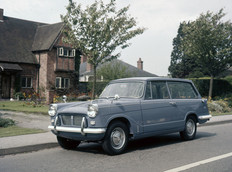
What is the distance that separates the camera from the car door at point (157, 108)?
7750 millimetres

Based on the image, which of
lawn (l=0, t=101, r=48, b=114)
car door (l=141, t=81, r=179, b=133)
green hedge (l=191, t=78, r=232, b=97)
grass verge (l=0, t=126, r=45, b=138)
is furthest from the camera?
green hedge (l=191, t=78, r=232, b=97)

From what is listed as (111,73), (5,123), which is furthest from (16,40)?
(5,123)

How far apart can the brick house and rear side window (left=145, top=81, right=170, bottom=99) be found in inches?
881

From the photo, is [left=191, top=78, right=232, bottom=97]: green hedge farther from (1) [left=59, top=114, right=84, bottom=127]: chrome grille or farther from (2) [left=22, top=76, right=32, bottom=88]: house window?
(1) [left=59, top=114, right=84, bottom=127]: chrome grille

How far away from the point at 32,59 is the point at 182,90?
25768 mm

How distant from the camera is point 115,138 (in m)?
7.07

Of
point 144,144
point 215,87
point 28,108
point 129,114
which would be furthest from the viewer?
point 215,87

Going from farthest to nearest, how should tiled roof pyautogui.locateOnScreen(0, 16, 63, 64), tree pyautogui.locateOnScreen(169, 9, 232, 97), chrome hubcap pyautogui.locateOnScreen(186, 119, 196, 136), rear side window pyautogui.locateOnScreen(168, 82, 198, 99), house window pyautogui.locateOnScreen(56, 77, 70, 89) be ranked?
house window pyautogui.locateOnScreen(56, 77, 70, 89)
tiled roof pyautogui.locateOnScreen(0, 16, 63, 64)
tree pyautogui.locateOnScreen(169, 9, 232, 97)
chrome hubcap pyautogui.locateOnScreen(186, 119, 196, 136)
rear side window pyautogui.locateOnScreen(168, 82, 198, 99)

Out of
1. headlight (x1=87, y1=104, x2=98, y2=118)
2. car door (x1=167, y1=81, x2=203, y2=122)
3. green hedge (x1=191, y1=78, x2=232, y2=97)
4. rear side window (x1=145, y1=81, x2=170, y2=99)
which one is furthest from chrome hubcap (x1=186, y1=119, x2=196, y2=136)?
green hedge (x1=191, y1=78, x2=232, y2=97)

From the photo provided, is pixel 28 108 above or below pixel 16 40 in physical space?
below

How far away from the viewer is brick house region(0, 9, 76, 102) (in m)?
30.2

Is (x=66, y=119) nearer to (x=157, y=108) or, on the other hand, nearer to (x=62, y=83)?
(x=157, y=108)

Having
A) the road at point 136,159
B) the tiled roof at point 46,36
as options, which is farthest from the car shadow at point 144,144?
the tiled roof at point 46,36

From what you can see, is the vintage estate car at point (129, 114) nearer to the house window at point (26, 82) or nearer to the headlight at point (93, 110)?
the headlight at point (93, 110)
